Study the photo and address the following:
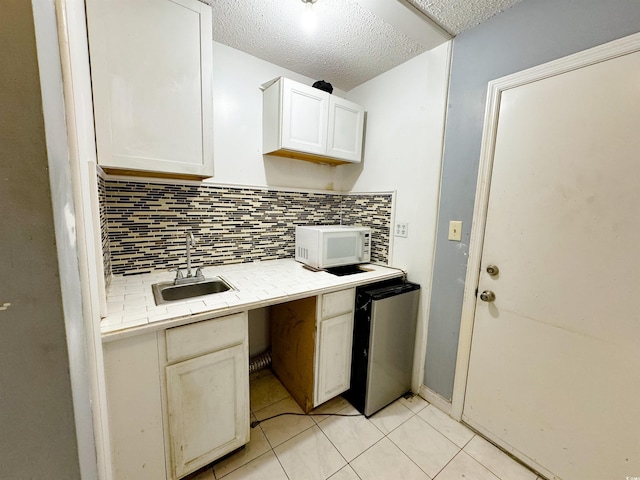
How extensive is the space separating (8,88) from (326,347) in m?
1.53

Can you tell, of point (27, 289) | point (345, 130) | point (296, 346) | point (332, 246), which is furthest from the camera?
point (345, 130)

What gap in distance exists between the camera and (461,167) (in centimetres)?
149

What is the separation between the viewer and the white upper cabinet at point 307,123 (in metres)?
1.67

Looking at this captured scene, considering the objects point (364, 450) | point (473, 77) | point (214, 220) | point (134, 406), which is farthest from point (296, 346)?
point (473, 77)

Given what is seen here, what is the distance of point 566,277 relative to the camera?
1.15 m

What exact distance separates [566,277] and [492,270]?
29cm

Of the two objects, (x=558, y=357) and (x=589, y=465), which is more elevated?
(x=558, y=357)

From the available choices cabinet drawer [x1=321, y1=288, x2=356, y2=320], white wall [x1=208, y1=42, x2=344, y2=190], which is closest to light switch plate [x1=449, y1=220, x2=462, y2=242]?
cabinet drawer [x1=321, y1=288, x2=356, y2=320]

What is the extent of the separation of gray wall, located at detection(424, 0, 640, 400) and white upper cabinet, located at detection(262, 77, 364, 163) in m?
0.70

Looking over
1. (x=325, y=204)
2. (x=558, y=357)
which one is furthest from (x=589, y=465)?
(x=325, y=204)

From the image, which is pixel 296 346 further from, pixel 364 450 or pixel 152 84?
pixel 152 84

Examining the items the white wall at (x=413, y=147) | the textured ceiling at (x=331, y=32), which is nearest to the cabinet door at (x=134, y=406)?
the white wall at (x=413, y=147)

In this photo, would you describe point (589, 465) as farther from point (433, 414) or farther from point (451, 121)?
point (451, 121)

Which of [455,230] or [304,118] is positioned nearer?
[455,230]
